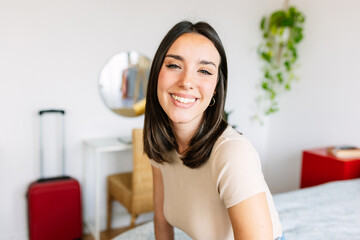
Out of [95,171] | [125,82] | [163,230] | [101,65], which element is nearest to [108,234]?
[95,171]

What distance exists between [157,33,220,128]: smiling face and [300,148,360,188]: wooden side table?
1.81 m

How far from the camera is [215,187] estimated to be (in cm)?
92

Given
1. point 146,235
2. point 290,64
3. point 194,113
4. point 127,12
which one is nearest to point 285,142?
point 290,64

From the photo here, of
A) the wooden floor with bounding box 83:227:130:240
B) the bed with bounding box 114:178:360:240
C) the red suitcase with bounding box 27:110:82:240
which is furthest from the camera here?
the wooden floor with bounding box 83:227:130:240

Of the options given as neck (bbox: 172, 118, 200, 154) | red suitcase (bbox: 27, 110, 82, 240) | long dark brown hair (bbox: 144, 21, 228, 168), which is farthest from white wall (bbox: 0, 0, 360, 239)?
neck (bbox: 172, 118, 200, 154)

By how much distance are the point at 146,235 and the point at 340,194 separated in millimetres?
1260

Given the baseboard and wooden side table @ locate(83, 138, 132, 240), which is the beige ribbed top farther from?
the baseboard

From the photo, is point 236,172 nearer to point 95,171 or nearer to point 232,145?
point 232,145

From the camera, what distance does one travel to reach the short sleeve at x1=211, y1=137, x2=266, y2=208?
0.82 m

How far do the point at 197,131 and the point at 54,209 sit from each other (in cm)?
179

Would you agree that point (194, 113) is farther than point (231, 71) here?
No

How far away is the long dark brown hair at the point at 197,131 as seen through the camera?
3.18 feet

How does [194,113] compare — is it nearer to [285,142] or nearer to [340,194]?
[340,194]

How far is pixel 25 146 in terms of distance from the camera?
8.29 feet
